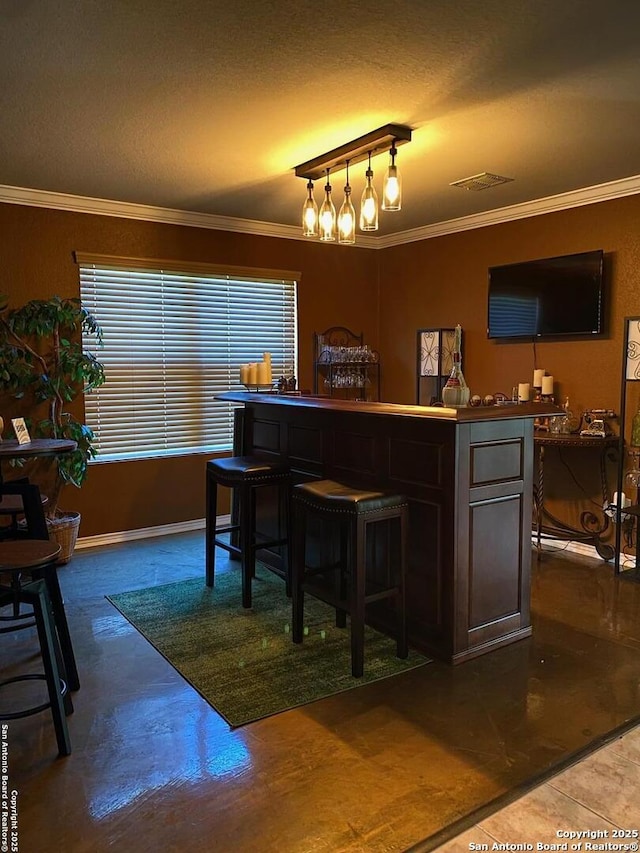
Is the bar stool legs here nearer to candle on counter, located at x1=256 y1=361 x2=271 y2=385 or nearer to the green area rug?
the green area rug

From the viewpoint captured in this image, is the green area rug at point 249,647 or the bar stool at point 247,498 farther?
the bar stool at point 247,498

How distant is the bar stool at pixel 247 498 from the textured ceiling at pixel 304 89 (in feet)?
5.66

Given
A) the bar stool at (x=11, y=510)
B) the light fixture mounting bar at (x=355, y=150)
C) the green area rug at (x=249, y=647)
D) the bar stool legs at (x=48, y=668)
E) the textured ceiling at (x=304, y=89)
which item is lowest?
the green area rug at (x=249, y=647)

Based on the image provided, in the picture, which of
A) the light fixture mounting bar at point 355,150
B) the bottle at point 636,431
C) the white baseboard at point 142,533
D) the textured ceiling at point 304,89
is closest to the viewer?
the textured ceiling at point 304,89

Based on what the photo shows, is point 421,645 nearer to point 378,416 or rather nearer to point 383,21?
point 378,416

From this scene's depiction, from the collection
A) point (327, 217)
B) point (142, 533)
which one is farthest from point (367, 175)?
point (142, 533)

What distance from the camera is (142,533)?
193 inches

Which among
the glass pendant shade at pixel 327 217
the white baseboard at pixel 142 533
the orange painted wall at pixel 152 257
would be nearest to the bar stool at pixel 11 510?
the orange painted wall at pixel 152 257

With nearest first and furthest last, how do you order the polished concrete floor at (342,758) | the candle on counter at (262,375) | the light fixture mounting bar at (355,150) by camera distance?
the polished concrete floor at (342,758), the light fixture mounting bar at (355,150), the candle on counter at (262,375)

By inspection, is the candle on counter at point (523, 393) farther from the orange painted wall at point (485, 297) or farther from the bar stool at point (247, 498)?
the bar stool at point (247, 498)

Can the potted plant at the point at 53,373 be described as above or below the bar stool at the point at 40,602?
above

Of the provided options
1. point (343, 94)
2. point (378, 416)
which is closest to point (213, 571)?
point (378, 416)

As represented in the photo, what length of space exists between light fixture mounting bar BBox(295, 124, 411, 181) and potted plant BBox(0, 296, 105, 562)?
181cm

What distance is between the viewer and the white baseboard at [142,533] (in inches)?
184
